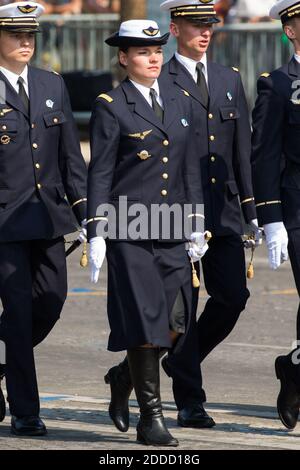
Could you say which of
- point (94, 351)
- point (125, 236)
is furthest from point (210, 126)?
point (94, 351)

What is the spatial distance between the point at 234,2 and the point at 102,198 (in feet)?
56.9

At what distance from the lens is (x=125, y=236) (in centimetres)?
784

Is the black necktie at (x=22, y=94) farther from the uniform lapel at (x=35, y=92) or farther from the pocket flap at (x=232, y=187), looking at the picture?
the pocket flap at (x=232, y=187)

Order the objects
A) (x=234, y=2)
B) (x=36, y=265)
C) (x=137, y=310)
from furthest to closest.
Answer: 1. (x=234, y=2)
2. (x=36, y=265)
3. (x=137, y=310)

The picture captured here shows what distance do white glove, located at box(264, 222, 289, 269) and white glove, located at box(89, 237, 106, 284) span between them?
33.1 inches

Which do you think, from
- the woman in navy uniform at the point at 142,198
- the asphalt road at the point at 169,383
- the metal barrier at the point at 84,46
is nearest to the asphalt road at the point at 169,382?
the asphalt road at the point at 169,383

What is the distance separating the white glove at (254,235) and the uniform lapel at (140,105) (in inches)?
36.2

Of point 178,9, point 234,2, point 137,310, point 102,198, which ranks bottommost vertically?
point 234,2

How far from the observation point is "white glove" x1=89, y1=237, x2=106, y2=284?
7.64 metres

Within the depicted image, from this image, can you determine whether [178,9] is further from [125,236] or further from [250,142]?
[125,236]

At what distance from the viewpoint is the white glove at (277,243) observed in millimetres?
7910

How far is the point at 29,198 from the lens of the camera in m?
8.30

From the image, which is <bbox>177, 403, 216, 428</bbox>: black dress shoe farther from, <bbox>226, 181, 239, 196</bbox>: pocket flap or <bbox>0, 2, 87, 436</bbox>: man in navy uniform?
<bbox>226, 181, 239, 196</bbox>: pocket flap

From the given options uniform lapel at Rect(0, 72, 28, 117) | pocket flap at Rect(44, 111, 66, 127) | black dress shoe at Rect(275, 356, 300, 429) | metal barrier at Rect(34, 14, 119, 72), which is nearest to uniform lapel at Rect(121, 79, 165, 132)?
pocket flap at Rect(44, 111, 66, 127)
